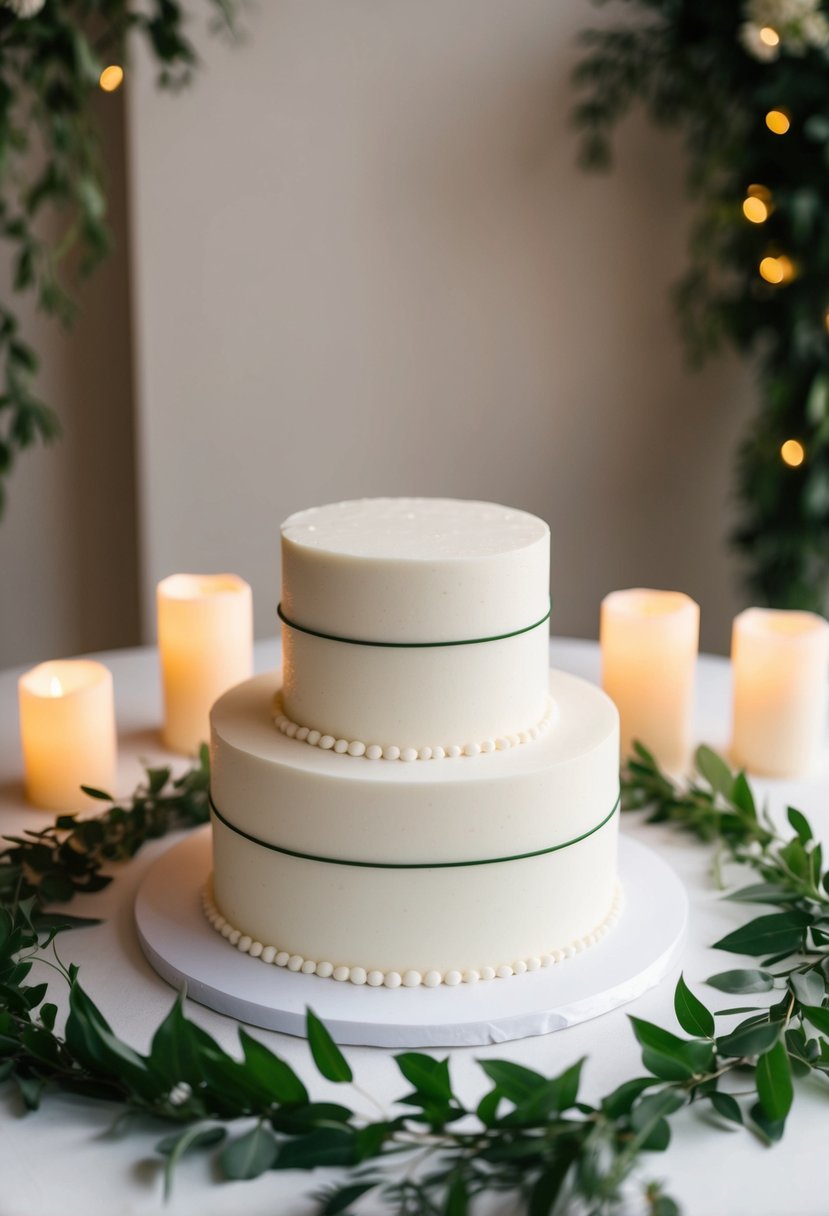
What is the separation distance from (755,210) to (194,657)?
58.4 inches

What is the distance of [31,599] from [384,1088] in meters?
2.38

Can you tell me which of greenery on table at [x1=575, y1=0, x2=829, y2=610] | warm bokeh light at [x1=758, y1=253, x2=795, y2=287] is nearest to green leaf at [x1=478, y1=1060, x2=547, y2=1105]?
greenery on table at [x1=575, y1=0, x2=829, y2=610]

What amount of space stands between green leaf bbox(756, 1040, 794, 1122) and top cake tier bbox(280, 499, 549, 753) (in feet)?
1.14

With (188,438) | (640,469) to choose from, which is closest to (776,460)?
(640,469)

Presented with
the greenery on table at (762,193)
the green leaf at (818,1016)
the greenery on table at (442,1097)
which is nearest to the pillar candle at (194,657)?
the greenery on table at (442,1097)

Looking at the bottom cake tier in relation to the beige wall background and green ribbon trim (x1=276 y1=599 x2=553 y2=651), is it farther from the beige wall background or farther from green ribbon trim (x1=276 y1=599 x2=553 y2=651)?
the beige wall background

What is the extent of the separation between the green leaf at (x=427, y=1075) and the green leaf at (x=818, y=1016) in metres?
0.29

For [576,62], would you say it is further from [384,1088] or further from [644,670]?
[384,1088]

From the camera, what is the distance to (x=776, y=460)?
8.25 ft

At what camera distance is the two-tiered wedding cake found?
1.07m

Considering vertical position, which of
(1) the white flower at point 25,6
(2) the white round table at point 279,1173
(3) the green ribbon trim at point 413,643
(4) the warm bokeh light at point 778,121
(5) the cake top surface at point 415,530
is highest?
(1) the white flower at point 25,6

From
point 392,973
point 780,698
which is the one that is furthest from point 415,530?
point 780,698

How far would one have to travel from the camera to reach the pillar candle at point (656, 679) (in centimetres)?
159

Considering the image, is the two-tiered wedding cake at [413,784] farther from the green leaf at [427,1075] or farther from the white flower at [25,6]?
the white flower at [25,6]
